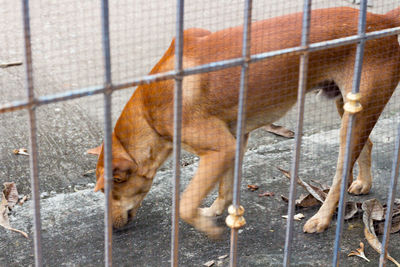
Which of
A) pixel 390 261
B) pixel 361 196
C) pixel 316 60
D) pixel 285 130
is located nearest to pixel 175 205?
pixel 316 60

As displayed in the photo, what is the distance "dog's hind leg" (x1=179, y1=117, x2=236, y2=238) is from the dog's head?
1.24 ft

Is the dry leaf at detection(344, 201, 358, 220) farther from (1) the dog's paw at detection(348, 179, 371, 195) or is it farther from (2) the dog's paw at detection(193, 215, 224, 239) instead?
(2) the dog's paw at detection(193, 215, 224, 239)

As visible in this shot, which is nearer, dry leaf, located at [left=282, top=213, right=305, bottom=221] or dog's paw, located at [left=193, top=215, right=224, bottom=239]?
dog's paw, located at [left=193, top=215, right=224, bottom=239]

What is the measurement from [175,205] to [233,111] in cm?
148

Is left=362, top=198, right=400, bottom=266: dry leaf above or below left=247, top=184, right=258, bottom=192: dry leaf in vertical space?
above

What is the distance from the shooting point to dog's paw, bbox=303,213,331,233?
3.79m

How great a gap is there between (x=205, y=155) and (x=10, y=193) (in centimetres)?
155

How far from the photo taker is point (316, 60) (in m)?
3.47

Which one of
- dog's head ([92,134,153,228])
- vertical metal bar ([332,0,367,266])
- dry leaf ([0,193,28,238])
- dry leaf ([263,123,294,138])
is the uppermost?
vertical metal bar ([332,0,367,266])

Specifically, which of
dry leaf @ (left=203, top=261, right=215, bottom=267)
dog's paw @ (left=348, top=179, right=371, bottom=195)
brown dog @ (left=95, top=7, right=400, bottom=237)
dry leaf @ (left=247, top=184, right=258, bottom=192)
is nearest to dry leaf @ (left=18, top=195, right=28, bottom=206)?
brown dog @ (left=95, top=7, right=400, bottom=237)

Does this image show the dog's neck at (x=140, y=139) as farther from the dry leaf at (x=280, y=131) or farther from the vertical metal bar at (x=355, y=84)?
the dry leaf at (x=280, y=131)

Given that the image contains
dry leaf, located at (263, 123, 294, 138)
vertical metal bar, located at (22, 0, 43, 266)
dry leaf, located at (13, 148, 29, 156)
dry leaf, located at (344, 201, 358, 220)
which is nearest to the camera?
vertical metal bar, located at (22, 0, 43, 266)

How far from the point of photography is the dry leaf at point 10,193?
4127mm

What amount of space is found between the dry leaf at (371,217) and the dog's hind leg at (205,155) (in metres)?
1.00
